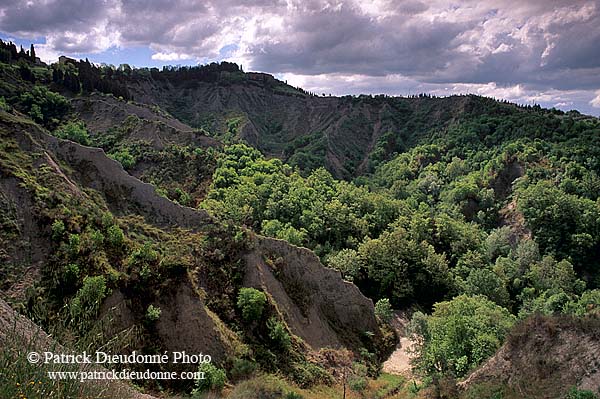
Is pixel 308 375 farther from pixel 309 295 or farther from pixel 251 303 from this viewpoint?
pixel 309 295

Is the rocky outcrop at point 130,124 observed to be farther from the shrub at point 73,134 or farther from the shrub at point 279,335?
the shrub at point 279,335

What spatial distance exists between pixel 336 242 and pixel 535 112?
217 feet

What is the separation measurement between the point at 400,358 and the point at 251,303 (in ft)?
48.0

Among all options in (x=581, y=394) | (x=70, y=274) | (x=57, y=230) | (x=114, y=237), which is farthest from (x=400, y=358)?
(x=57, y=230)

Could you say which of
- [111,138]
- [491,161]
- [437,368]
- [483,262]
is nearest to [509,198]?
[491,161]

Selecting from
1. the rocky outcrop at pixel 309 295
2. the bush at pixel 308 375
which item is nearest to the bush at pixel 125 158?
the rocky outcrop at pixel 309 295

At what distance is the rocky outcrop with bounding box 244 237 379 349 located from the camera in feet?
105

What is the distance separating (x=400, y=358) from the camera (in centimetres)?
3609

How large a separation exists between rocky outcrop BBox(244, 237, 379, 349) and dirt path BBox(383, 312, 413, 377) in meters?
2.62

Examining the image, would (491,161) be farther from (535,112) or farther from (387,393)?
(387,393)

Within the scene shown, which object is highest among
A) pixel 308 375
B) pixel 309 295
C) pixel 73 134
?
pixel 73 134

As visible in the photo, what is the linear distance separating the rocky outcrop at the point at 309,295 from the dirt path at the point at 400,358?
2622mm

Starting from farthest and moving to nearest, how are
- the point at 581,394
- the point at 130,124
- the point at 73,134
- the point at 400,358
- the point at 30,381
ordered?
1. the point at 130,124
2. the point at 73,134
3. the point at 400,358
4. the point at 581,394
5. the point at 30,381

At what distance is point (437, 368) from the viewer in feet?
96.5
